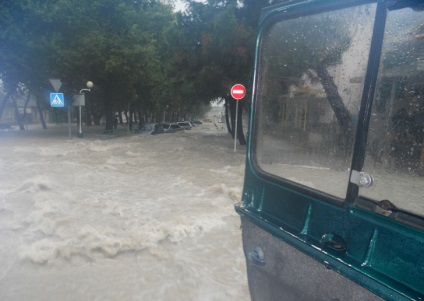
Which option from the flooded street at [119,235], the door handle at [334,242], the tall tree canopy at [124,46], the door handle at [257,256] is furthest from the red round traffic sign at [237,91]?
the door handle at [334,242]

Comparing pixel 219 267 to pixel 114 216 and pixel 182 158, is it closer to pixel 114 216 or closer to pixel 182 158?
pixel 114 216

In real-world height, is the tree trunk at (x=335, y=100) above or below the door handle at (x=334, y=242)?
above

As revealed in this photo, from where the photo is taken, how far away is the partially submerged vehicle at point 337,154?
1.49 m

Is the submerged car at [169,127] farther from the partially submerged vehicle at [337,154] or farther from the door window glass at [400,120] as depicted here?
the door window glass at [400,120]

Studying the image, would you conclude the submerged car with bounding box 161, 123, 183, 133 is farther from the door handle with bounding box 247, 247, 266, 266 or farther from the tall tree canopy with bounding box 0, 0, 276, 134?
the door handle with bounding box 247, 247, 266, 266

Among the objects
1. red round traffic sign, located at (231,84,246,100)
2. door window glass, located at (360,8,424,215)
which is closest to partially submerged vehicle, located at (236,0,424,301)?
door window glass, located at (360,8,424,215)

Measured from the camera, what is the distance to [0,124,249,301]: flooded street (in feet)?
12.7

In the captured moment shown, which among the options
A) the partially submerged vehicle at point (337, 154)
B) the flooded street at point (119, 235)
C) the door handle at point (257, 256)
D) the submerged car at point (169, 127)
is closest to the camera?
the partially submerged vehicle at point (337, 154)

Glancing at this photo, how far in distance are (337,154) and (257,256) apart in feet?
2.76

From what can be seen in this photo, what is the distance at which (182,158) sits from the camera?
13641 millimetres

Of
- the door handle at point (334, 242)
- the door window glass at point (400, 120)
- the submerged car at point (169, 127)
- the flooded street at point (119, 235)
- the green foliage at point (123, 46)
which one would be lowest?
the submerged car at point (169, 127)

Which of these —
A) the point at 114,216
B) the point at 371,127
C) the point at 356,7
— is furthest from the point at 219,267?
the point at 356,7

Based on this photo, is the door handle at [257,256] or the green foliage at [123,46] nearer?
the door handle at [257,256]

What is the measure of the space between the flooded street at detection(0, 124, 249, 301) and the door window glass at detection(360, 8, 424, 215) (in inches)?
103
